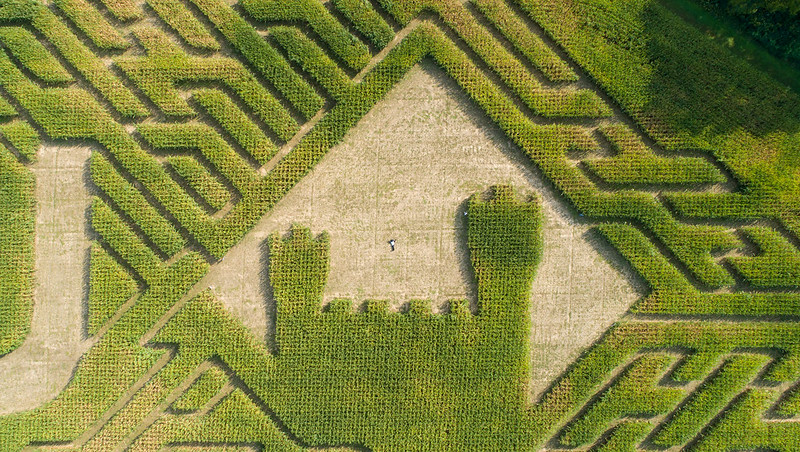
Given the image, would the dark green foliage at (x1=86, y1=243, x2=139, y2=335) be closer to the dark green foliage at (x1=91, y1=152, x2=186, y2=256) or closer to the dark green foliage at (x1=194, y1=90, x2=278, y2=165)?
the dark green foliage at (x1=91, y1=152, x2=186, y2=256)

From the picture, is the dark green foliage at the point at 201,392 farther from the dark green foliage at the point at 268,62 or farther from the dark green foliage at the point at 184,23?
the dark green foliage at the point at 184,23

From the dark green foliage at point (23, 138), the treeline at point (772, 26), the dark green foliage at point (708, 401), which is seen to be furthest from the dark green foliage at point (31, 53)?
A: the dark green foliage at point (708, 401)

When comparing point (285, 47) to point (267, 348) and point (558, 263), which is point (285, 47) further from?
point (558, 263)

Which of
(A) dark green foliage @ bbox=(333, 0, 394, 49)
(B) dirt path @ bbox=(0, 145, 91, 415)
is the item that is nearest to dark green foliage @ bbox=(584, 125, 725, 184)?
(A) dark green foliage @ bbox=(333, 0, 394, 49)

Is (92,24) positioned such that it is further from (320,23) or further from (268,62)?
(320,23)

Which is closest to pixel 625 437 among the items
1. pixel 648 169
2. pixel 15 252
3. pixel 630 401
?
pixel 630 401
